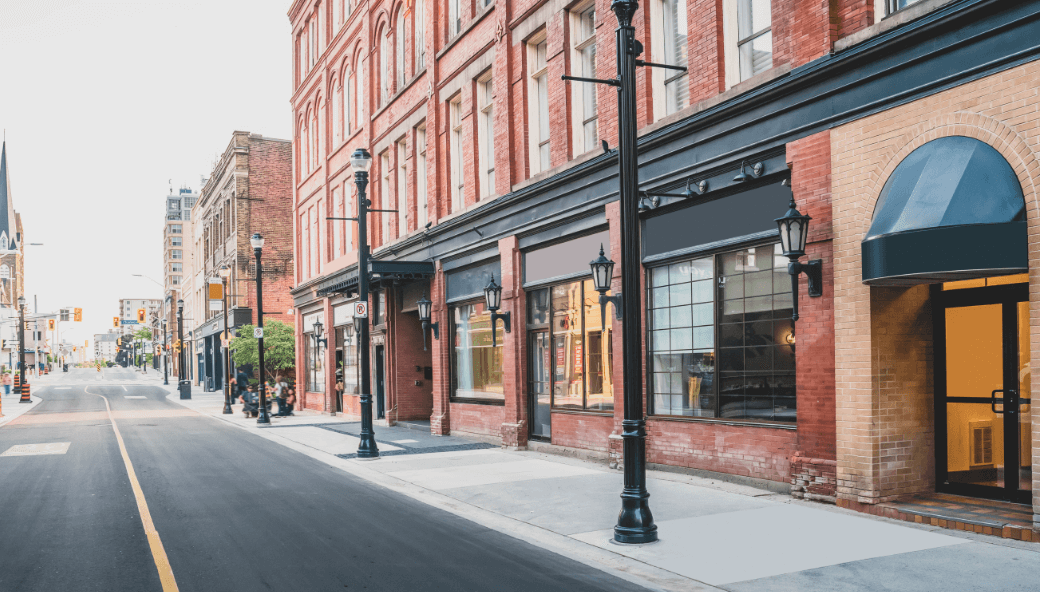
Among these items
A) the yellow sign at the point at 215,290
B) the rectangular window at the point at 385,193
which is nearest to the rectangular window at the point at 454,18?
the rectangular window at the point at 385,193

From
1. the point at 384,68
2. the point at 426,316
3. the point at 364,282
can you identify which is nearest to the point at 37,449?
the point at 364,282

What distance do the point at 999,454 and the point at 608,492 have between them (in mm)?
4787

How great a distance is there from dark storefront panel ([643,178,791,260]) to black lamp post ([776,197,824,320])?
84cm

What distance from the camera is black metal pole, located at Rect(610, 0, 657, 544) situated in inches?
334

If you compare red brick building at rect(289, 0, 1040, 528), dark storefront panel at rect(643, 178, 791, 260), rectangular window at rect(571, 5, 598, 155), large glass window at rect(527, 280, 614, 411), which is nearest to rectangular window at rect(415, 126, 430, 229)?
red brick building at rect(289, 0, 1040, 528)

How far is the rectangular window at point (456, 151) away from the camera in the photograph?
21.5m

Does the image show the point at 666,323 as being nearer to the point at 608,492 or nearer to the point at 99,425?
the point at 608,492

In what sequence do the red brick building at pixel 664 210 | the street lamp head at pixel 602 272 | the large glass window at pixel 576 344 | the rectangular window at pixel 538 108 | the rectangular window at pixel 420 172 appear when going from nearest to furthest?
the red brick building at pixel 664 210 → the street lamp head at pixel 602 272 → the large glass window at pixel 576 344 → the rectangular window at pixel 538 108 → the rectangular window at pixel 420 172

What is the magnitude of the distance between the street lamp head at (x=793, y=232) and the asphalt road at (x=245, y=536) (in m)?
4.16

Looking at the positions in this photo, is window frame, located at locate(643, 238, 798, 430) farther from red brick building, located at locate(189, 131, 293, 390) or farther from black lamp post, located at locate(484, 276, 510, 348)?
red brick building, located at locate(189, 131, 293, 390)

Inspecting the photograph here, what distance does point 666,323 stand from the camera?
13516 mm

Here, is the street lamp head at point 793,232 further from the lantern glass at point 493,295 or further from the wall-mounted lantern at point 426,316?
the wall-mounted lantern at point 426,316

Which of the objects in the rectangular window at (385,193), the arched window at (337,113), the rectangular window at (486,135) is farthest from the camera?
the arched window at (337,113)

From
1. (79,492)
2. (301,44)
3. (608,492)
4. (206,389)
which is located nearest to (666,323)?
(608,492)
